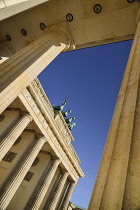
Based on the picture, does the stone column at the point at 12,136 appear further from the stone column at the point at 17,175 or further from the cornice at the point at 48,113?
the stone column at the point at 17,175

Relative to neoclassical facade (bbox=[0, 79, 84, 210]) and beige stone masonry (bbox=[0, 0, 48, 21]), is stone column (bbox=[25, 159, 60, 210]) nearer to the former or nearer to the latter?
neoclassical facade (bbox=[0, 79, 84, 210])

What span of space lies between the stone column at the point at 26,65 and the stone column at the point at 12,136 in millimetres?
7443

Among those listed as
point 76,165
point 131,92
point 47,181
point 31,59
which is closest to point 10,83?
point 31,59

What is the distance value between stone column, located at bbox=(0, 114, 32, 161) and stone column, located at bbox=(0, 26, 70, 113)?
744cm

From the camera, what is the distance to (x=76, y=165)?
85.8 feet

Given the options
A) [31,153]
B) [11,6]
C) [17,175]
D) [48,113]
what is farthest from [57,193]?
[11,6]

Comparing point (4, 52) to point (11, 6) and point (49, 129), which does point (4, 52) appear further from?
point (49, 129)

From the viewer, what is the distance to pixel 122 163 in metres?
2.42

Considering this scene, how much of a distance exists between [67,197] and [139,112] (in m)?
26.9

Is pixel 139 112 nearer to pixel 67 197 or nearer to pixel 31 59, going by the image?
pixel 31 59

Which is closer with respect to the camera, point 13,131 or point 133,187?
point 133,187

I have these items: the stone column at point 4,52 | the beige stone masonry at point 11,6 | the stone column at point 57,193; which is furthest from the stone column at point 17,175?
the beige stone masonry at point 11,6

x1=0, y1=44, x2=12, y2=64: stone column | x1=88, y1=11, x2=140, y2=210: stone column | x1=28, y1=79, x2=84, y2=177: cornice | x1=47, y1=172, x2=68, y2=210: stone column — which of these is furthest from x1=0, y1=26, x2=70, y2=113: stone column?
x1=47, y1=172, x2=68, y2=210: stone column

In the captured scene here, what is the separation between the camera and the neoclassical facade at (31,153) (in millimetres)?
13977
